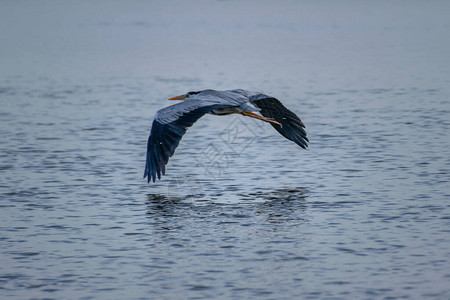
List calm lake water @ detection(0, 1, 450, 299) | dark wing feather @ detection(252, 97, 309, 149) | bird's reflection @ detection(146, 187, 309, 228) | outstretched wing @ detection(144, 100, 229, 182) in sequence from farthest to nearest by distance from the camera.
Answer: dark wing feather @ detection(252, 97, 309, 149) → outstretched wing @ detection(144, 100, 229, 182) → bird's reflection @ detection(146, 187, 309, 228) → calm lake water @ detection(0, 1, 450, 299)

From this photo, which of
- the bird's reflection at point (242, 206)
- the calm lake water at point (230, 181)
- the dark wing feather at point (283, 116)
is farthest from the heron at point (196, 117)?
the calm lake water at point (230, 181)

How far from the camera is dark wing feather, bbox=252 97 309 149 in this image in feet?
39.7

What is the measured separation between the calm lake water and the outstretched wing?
468 millimetres

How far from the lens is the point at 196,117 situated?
10539 mm

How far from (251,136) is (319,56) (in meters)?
10.8

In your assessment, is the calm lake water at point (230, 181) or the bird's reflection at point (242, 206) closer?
the calm lake water at point (230, 181)

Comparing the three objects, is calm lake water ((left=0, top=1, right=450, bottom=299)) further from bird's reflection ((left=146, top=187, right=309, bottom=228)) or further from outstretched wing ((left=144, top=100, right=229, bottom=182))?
outstretched wing ((left=144, top=100, right=229, bottom=182))

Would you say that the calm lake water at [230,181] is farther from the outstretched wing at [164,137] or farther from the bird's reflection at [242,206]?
the outstretched wing at [164,137]

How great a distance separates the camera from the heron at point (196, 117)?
10.2m

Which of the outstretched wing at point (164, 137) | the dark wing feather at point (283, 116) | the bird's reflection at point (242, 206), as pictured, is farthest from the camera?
the dark wing feather at point (283, 116)

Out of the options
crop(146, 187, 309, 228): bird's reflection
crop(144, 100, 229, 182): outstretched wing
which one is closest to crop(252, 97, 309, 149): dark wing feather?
crop(146, 187, 309, 228): bird's reflection

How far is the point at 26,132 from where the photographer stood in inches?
599

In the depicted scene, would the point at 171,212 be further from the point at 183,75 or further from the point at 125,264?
the point at 183,75

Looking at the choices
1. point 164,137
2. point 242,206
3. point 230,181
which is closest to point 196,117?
point 164,137
